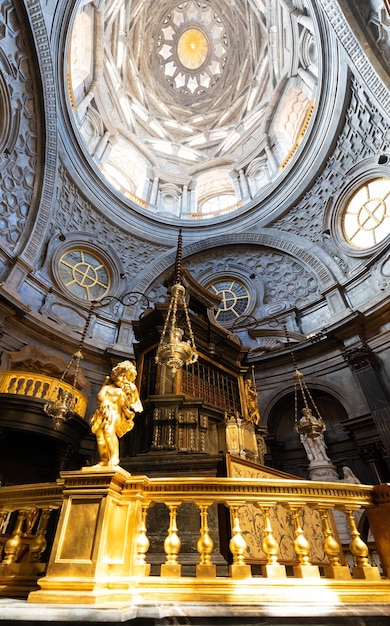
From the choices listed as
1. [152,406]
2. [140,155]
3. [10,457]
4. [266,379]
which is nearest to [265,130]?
[140,155]

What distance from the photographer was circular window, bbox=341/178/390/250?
12016 millimetres

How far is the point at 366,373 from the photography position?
33.1 ft

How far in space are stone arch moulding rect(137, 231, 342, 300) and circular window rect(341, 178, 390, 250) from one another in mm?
1475

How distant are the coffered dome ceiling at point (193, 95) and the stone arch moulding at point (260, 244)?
9.08 feet

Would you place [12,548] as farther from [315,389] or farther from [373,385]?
[315,389]

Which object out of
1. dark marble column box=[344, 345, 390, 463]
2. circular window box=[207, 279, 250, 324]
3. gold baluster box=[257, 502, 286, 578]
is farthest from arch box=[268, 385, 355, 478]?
gold baluster box=[257, 502, 286, 578]

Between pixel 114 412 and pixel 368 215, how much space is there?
12.9 metres

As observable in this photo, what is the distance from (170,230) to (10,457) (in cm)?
1242

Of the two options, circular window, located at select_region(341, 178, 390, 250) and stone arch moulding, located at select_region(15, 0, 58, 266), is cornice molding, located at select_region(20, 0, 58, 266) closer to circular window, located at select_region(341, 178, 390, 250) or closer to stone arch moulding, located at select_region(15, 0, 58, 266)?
stone arch moulding, located at select_region(15, 0, 58, 266)

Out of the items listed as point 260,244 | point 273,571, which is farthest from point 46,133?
point 273,571

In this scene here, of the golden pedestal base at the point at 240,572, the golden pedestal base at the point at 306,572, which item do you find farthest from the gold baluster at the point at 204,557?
the golden pedestal base at the point at 306,572

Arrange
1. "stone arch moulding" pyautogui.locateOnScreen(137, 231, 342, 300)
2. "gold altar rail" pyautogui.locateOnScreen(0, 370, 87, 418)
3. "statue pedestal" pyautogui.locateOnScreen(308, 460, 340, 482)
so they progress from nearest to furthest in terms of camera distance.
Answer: "statue pedestal" pyautogui.locateOnScreen(308, 460, 340, 482)
"gold altar rail" pyautogui.locateOnScreen(0, 370, 87, 418)
"stone arch moulding" pyautogui.locateOnScreen(137, 231, 342, 300)

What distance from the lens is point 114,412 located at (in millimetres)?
3471

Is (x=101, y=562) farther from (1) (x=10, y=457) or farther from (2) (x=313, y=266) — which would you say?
(2) (x=313, y=266)
